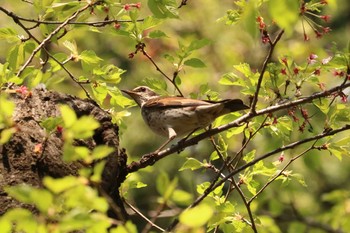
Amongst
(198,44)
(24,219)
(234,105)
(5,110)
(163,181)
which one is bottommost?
(24,219)

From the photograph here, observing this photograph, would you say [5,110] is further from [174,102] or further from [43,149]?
[174,102]

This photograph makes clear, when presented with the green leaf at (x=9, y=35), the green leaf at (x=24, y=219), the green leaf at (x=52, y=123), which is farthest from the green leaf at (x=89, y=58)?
the green leaf at (x=24, y=219)

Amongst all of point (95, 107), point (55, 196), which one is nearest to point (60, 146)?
point (95, 107)

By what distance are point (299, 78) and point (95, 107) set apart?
3.66ft

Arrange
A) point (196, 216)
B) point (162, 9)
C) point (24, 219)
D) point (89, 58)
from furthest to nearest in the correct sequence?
point (89, 58) → point (162, 9) → point (24, 219) → point (196, 216)

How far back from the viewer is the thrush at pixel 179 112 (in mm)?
4449

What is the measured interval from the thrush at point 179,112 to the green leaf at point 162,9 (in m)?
0.76

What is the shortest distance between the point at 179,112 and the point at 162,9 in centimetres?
147

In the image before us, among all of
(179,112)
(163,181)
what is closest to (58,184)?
(163,181)

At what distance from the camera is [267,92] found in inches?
154

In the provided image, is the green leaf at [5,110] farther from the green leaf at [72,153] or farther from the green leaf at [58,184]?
the green leaf at [58,184]

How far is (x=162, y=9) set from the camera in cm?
377

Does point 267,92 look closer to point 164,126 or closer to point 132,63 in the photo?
point 164,126

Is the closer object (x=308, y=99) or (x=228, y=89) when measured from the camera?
(x=308, y=99)
